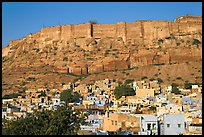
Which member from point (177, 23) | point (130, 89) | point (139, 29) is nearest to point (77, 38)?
point (139, 29)

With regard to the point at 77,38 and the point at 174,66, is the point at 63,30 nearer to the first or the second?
the point at 77,38

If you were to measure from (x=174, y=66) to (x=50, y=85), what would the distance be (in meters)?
9.33

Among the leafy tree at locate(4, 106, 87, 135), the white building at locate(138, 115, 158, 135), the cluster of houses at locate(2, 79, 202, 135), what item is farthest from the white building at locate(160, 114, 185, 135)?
the leafy tree at locate(4, 106, 87, 135)

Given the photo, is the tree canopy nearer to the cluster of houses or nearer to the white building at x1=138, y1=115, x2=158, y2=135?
the cluster of houses

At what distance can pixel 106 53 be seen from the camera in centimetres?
3691

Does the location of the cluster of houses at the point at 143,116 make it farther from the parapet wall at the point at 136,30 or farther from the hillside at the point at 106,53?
the parapet wall at the point at 136,30

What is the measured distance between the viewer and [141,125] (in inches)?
435

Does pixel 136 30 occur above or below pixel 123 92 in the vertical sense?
above

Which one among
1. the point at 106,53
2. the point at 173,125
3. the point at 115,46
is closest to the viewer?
the point at 173,125

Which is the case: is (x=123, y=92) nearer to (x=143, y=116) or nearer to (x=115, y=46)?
(x=143, y=116)

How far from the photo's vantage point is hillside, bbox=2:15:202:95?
33.4 meters

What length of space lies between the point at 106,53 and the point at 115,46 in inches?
38.1

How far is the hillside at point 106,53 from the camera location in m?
33.4

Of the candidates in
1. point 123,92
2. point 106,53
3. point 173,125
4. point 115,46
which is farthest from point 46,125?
point 115,46
